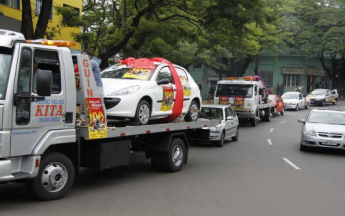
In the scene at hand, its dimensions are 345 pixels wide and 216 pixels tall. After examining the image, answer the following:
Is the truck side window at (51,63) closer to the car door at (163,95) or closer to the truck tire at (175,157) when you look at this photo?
the car door at (163,95)

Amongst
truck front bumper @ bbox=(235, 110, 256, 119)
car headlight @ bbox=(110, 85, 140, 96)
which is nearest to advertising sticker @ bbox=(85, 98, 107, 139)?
car headlight @ bbox=(110, 85, 140, 96)

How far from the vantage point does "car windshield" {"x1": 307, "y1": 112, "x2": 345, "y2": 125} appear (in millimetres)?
14633

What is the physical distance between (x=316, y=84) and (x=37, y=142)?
51.4m

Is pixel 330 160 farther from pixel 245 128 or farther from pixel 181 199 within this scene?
pixel 245 128

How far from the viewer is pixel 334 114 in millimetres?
15086

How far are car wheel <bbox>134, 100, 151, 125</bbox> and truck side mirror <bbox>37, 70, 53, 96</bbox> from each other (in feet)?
8.36

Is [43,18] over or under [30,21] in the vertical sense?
over

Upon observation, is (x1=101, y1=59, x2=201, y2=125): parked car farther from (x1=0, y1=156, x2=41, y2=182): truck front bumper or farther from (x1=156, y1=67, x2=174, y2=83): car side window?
(x1=0, y1=156, x2=41, y2=182): truck front bumper

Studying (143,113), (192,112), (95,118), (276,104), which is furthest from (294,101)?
(95,118)

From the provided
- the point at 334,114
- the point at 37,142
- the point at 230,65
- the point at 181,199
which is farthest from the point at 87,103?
the point at 230,65

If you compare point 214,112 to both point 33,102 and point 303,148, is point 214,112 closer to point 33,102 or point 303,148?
point 303,148

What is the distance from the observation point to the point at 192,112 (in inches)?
430

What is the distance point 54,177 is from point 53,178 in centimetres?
3

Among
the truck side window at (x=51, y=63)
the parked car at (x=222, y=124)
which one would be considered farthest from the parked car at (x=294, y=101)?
the truck side window at (x=51, y=63)
